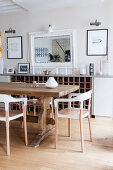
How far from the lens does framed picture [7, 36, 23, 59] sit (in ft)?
16.5

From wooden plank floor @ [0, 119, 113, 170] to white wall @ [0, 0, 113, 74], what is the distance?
6.02ft

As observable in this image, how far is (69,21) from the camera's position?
4.52 m

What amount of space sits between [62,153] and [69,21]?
302 centimetres

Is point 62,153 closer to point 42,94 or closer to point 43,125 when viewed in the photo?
point 43,125

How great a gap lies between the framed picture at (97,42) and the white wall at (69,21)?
Result: 0.09 m

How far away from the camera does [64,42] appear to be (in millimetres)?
4586

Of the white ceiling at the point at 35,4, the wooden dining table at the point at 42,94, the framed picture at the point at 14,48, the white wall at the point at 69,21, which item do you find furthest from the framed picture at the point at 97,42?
the framed picture at the point at 14,48

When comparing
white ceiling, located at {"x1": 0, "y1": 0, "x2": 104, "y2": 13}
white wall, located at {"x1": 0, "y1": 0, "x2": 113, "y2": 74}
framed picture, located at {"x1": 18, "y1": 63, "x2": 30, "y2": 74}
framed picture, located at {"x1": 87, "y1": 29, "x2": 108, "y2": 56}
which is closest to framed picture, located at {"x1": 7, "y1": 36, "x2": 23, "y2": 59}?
white wall, located at {"x1": 0, "y1": 0, "x2": 113, "y2": 74}

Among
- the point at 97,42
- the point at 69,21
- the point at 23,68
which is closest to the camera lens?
the point at 97,42

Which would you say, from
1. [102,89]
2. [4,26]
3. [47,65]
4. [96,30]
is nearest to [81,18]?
[96,30]

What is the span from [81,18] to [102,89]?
1659 mm

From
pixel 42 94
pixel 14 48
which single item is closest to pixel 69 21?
pixel 14 48

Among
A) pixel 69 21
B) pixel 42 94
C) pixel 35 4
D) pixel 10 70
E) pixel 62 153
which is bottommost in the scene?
pixel 62 153

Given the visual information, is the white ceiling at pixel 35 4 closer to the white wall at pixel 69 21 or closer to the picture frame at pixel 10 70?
the white wall at pixel 69 21
